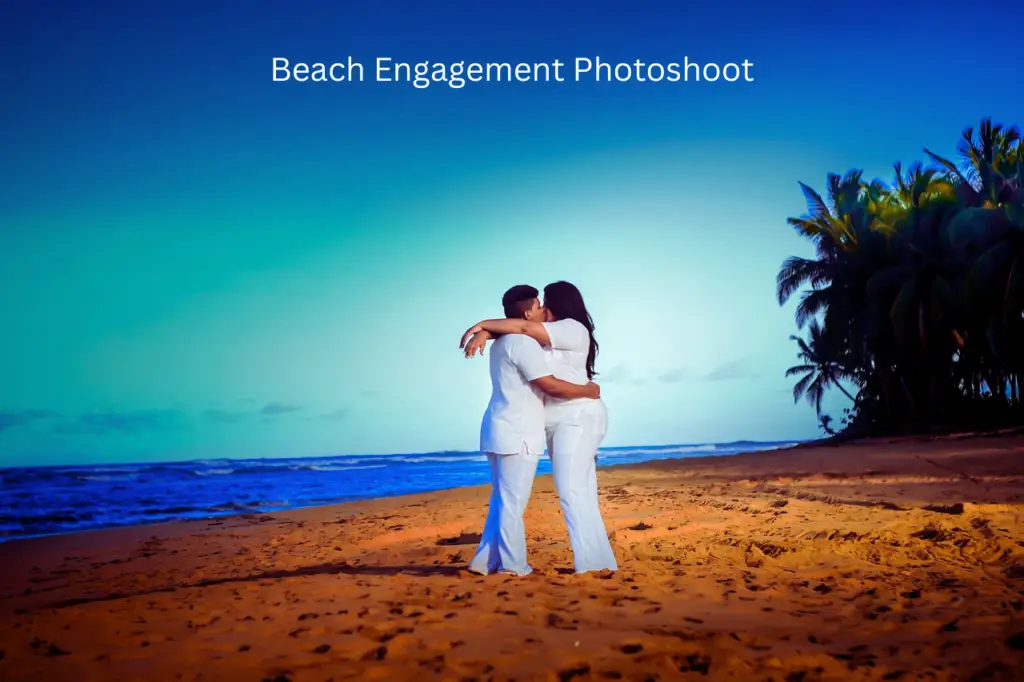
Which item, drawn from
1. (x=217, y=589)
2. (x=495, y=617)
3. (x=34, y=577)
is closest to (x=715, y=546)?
(x=495, y=617)

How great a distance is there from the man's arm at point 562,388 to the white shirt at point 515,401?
43 millimetres

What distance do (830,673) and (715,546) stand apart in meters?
Result: 3.10

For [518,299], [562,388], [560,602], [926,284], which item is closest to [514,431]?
[562,388]

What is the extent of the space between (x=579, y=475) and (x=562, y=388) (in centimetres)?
56

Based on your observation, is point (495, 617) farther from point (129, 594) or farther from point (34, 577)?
point (34, 577)

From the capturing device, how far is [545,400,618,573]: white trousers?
4965mm

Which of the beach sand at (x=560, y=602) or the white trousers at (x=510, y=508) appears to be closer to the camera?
the beach sand at (x=560, y=602)

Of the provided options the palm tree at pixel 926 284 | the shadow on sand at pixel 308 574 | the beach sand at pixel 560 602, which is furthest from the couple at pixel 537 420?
the palm tree at pixel 926 284

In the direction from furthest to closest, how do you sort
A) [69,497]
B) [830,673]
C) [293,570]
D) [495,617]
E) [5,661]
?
1. [69,497]
2. [293,570]
3. [495,617]
4. [5,661]
5. [830,673]

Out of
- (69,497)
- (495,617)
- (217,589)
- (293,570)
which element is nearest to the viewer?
(495,617)

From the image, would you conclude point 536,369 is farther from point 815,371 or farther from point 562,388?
point 815,371

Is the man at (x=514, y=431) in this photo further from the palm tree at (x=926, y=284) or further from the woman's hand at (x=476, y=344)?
the palm tree at (x=926, y=284)

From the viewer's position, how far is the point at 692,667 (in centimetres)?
300

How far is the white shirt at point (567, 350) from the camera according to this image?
4.96 meters
